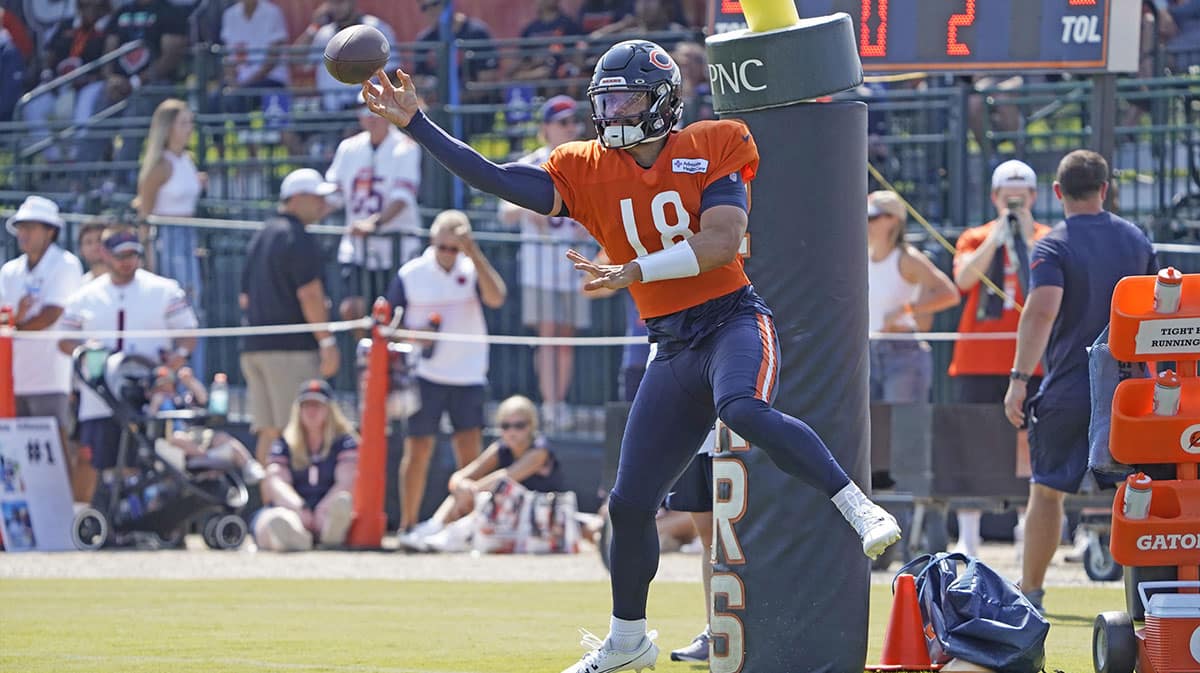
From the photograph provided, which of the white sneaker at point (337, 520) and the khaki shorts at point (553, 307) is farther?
the khaki shorts at point (553, 307)

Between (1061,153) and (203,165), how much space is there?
26.8 ft

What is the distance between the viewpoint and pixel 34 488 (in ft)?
47.8

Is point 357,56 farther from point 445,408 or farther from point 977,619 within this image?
point 445,408

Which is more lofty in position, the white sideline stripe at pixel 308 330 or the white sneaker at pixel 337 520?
the white sideline stripe at pixel 308 330

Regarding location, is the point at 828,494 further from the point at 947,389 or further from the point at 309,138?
the point at 309,138

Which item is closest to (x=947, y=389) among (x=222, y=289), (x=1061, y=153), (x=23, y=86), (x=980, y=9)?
(x=1061, y=153)

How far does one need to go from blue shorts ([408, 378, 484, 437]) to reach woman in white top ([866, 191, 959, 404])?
3.16m

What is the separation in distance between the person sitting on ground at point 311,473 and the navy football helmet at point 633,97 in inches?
298

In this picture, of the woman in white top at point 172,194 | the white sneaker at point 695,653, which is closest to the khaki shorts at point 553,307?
the woman in white top at point 172,194

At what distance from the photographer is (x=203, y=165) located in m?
19.3

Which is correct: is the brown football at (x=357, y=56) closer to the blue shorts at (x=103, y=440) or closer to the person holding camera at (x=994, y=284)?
the person holding camera at (x=994, y=284)

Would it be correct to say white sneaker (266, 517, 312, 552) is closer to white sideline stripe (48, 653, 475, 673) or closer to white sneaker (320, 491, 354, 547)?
white sneaker (320, 491, 354, 547)

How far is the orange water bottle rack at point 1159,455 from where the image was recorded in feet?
21.6

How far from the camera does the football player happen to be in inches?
257
